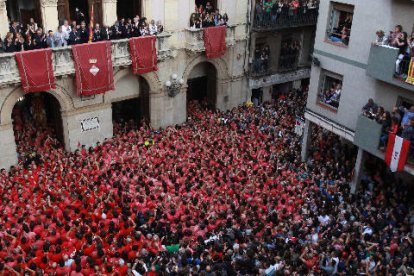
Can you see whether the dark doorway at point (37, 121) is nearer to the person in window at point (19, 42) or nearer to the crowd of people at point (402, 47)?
the person in window at point (19, 42)

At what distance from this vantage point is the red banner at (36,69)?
2075 centimetres

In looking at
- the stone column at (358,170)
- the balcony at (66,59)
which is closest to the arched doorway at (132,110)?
the balcony at (66,59)

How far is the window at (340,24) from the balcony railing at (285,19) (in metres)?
7.74

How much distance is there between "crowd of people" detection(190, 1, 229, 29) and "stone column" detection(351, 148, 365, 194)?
11411 millimetres

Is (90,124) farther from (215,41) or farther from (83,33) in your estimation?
(215,41)

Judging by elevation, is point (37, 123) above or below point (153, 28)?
below

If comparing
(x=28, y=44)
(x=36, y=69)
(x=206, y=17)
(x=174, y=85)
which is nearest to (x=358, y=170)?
(x=174, y=85)

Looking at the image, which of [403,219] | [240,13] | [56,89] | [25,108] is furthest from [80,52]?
[403,219]

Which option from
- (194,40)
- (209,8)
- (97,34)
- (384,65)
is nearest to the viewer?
(384,65)

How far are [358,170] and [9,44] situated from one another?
16752mm

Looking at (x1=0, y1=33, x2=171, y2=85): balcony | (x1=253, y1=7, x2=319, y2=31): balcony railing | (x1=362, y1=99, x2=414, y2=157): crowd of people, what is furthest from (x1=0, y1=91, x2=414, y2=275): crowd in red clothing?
(x1=253, y1=7, x2=319, y2=31): balcony railing

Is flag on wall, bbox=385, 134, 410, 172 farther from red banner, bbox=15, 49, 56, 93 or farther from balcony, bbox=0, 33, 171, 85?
red banner, bbox=15, 49, 56, 93

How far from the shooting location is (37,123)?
25828mm

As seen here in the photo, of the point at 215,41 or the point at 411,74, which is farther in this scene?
the point at 215,41
